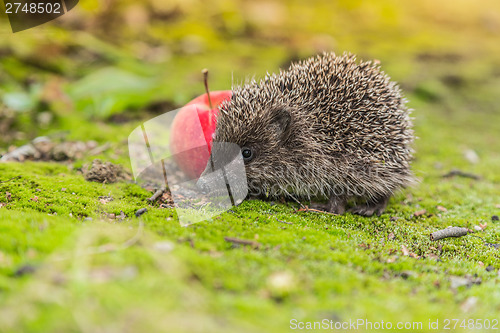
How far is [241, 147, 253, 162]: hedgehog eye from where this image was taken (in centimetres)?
581

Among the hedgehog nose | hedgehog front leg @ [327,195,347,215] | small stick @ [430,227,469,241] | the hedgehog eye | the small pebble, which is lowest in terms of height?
small stick @ [430,227,469,241]

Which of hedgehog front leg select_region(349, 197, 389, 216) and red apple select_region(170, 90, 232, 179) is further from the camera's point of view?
hedgehog front leg select_region(349, 197, 389, 216)

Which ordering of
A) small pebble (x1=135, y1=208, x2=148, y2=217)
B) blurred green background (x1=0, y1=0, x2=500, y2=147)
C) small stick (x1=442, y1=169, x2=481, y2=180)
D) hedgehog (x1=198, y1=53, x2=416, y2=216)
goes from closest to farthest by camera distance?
small pebble (x1=135, y1=208, x2=148, y2=217)
hedgehog (x1=198, y1=53, x2=416, y2=216)
small stick (x1=442, y1=169, x2=481, y2=180)
blurred green background (x1=0, y1=0, x2=500, y2=147)

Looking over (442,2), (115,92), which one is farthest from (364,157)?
(442,2)

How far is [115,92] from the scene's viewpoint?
28.2 feet

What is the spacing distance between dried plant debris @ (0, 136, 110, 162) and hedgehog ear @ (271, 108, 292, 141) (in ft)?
10.4

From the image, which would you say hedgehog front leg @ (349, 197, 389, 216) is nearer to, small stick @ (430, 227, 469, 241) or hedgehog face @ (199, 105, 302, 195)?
small stick @ (430, 227, 469, 241)

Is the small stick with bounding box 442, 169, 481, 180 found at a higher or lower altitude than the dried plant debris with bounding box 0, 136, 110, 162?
lower

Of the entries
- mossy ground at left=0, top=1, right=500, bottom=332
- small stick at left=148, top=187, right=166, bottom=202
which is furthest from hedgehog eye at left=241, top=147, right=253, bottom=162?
small stick at left=148, top=187, right=166, bottom=202

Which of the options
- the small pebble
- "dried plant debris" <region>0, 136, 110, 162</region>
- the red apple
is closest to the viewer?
the small pebble

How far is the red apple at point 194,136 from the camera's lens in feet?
18.4

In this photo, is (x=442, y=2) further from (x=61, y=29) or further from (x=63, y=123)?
(x=63, y=123)

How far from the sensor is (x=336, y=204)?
18.6 feet

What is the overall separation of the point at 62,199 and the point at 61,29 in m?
9.60
